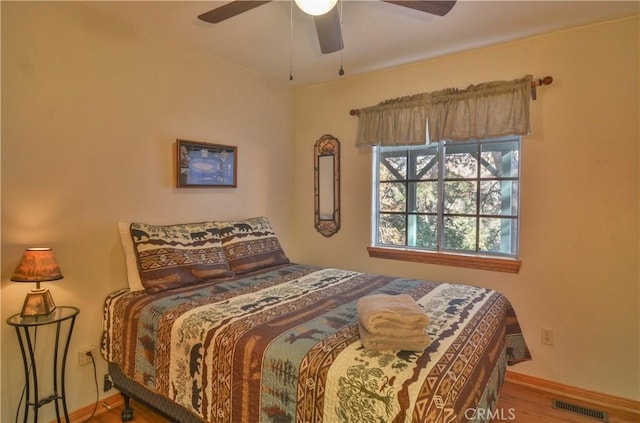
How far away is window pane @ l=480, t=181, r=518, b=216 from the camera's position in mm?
2680

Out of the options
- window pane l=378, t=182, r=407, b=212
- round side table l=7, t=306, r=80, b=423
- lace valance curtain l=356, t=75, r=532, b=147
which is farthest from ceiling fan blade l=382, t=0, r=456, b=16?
round side table l=7, t=306, r=80, b=423

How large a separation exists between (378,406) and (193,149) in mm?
2293

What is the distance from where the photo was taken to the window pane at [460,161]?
2.84 metres

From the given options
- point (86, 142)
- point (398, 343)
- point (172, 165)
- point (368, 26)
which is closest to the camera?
point (398, 343)

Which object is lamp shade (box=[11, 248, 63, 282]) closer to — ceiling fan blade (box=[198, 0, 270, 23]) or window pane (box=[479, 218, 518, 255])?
ceiling fan blade (box=[198, 0, 270, 23])

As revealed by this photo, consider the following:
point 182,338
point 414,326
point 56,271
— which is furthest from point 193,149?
point 414,326

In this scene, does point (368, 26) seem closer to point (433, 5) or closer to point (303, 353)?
point (433, 5)

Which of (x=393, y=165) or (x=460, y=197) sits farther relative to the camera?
(x=393, y=165)

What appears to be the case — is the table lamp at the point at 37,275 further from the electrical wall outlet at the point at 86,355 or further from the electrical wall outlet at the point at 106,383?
the electrical wall outlet at the point at 106,383

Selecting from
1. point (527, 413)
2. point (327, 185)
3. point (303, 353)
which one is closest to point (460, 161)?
point (327, 185)

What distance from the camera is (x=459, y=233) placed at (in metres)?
2.92

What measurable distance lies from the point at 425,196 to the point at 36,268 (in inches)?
108

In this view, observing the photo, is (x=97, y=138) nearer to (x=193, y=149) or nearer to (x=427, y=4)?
(x=193, y=149)

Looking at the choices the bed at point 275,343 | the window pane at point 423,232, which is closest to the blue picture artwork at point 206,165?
the bed at point 275,343
